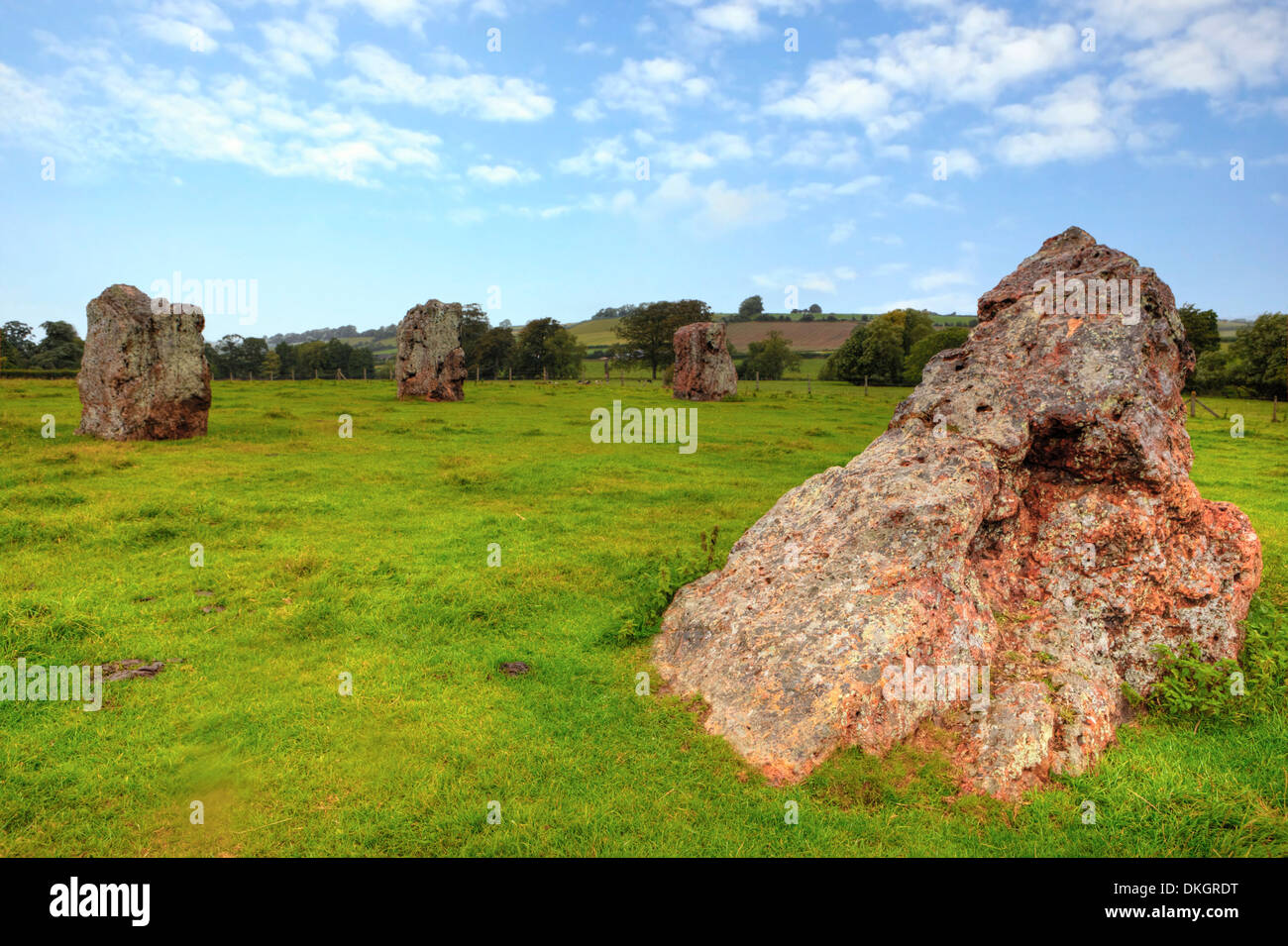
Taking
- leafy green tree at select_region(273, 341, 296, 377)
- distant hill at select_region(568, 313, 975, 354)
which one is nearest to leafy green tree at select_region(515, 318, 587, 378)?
distant hill at select_region(568, 313, 975, 354)

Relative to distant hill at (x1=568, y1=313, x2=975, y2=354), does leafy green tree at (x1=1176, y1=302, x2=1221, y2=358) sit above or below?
below

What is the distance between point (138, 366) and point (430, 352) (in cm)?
1799

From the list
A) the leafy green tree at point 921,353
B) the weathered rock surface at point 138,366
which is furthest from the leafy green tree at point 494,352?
the weathered rock surface at point 138,366

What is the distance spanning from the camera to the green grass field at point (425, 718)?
5062 millimetres

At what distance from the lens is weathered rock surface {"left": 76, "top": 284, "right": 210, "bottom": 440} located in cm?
2006

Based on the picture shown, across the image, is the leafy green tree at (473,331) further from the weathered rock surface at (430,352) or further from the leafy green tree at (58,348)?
the weathered rock surface at (430,352)

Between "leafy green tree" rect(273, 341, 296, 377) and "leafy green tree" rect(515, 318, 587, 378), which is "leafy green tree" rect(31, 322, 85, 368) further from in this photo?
"leafy green tree" rect(515, 318, 587, 378)

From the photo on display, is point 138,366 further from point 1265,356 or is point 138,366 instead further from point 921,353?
point 1265,356

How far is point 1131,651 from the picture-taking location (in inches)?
263

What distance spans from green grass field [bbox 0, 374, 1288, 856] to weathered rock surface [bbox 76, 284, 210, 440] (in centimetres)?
549

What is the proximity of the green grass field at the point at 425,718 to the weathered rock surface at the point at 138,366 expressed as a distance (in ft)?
18.0

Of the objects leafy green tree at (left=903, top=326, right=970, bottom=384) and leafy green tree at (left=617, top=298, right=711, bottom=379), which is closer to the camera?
leafy green tree at (left=903, top=326, right=970, bottom=384)
